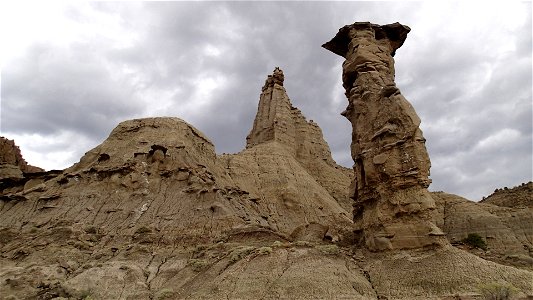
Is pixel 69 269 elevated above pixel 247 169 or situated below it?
below

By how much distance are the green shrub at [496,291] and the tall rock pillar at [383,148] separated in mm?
4208

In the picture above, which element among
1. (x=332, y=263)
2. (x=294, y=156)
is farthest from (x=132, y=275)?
(x=294, y=156)

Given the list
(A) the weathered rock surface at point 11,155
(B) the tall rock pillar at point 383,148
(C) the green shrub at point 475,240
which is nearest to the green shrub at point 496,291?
(B) the tall rock pillar at point 383,148

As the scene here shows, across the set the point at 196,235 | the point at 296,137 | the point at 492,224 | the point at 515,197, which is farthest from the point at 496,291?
the point at 296,137

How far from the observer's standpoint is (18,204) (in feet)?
127

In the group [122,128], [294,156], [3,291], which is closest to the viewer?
[3,291]

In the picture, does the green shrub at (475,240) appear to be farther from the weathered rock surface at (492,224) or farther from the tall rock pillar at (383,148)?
the tall rock pillar at (383,148)

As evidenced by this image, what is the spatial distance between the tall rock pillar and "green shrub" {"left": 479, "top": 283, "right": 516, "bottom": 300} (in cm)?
421

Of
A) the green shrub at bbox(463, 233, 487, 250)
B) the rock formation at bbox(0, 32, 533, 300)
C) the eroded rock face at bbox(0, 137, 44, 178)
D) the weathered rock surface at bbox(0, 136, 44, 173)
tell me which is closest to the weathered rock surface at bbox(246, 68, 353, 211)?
the rock formation at bbox(0, 32, 533, 300)

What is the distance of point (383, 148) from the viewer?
88.1 feet

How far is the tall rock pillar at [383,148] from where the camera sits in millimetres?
24438

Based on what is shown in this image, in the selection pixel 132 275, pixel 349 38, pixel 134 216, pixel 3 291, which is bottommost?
pixel 3 291

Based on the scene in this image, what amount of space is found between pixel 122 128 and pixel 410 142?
34275 mm

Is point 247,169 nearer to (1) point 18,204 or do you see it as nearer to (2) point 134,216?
(2) point 134,216
